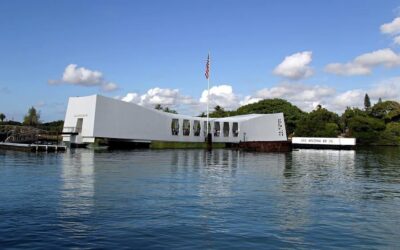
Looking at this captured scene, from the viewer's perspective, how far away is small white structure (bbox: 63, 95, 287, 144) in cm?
6844

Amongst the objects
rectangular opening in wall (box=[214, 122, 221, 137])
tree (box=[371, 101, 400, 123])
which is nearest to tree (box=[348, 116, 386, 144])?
tree (box=[371, 101, 400, 123])

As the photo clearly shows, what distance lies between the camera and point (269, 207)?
1616 centimetres

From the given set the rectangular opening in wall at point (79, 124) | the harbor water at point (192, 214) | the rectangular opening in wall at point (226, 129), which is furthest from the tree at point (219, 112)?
the harbor water at point (192, 214)

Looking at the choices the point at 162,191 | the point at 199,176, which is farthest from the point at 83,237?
the point at 199,176

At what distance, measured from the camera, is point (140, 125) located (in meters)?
73.2

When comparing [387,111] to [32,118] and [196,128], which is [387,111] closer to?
[196,128]

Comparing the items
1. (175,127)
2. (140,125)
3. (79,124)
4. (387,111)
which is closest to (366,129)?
(387,111)

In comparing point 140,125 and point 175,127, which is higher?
point 175,127

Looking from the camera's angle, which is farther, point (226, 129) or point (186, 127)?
point (226, 129)

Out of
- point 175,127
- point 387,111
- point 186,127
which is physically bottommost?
point 175,127

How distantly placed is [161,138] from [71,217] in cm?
6375

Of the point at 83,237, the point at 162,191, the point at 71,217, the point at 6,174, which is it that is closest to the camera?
the point at 83,237

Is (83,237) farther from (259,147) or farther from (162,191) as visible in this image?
(259,147)

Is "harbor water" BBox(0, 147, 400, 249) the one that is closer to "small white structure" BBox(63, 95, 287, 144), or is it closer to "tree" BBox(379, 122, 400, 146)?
"small white structure" BBox(63, 95, 287, 144)
